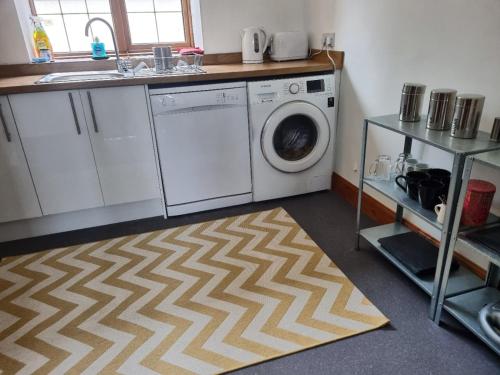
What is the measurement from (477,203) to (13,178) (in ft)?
7.60

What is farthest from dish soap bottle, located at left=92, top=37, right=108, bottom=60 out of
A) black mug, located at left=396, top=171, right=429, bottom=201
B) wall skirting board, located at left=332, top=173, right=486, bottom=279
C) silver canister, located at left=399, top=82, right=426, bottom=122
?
black mug, located at left=396, top=171, right=429, bottom=201

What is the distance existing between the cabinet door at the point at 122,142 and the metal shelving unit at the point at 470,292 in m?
1.67

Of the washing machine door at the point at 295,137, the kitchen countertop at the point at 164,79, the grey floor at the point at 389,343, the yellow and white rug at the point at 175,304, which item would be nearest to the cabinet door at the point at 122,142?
the kitchen countertop at the point at 164,79

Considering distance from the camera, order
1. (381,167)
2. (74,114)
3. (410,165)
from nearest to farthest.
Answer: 1. (410,165)
2. (74,114)
3. (381,167)

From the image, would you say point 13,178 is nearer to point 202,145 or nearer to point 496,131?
point 202,145

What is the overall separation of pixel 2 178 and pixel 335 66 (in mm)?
2154

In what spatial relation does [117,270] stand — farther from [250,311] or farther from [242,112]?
[242,112]

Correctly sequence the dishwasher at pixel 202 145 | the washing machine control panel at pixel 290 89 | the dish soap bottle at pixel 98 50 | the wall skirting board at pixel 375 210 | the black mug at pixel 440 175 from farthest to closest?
1. the dish soap bottle at pixel 98 50
2. the washing machine control panel at pixel 290 89
3. the dishwasher at pixel 202 145
4. the wall skirting board at pixel 375 210
5. the black mug at pixel 440 175

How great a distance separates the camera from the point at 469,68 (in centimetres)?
148

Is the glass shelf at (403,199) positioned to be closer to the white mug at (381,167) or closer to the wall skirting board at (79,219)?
the white mug at (381,167)

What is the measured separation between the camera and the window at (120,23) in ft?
8.39

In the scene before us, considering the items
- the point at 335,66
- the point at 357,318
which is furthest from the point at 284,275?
the point at 335,66

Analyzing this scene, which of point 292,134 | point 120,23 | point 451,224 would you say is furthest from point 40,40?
point 451,224

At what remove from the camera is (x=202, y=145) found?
225 cm
